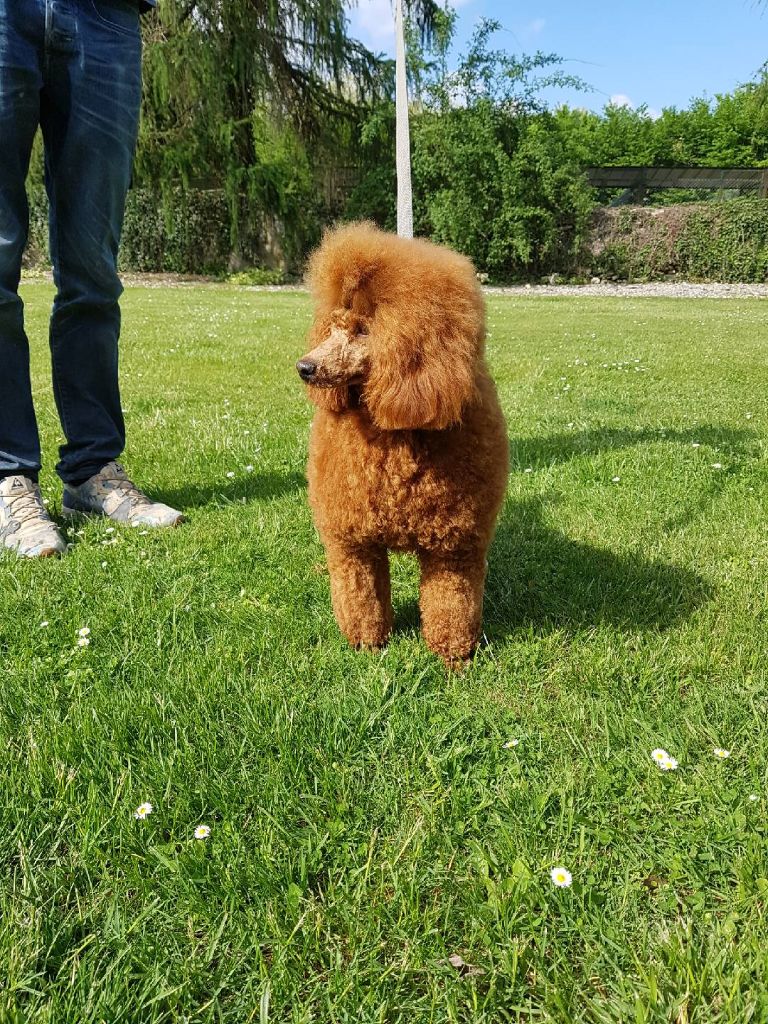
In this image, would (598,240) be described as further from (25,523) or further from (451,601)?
(451,601)

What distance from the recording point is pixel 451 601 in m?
2.20

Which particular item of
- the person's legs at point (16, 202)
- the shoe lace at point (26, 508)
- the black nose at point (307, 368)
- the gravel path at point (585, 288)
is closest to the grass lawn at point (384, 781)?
the shoe lace at point (26, 508)

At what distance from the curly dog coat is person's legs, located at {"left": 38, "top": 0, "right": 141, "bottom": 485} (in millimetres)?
1444

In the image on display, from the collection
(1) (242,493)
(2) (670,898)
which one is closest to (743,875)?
(2) (670,898)

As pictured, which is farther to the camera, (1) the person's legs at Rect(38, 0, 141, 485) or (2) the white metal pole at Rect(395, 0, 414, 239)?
(2) the white metal pole at Rect(395, 0, 414, 239)

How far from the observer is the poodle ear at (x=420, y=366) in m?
1.78

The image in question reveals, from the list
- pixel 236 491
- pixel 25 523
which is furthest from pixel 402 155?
pixel 25 523

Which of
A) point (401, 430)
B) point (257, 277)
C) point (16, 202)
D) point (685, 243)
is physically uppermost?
point (685, 243)

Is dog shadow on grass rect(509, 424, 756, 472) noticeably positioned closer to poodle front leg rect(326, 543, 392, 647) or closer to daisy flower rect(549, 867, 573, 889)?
poodle front leg rect(326, 543, 392, 647)

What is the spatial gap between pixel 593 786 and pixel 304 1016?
869mm

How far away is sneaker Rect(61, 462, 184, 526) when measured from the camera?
3.31m

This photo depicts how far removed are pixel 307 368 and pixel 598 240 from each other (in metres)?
22.9

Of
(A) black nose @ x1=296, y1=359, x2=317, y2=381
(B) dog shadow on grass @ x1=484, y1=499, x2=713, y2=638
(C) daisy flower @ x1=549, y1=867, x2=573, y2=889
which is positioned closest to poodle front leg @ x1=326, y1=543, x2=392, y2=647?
(B) dog shadow on grass @ x1=484, y1=499, x2=713, y2=638

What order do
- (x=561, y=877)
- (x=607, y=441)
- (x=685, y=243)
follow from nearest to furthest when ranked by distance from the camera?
(x=561, y=877)
(x=607, y=441)
(x=685, y=243)
